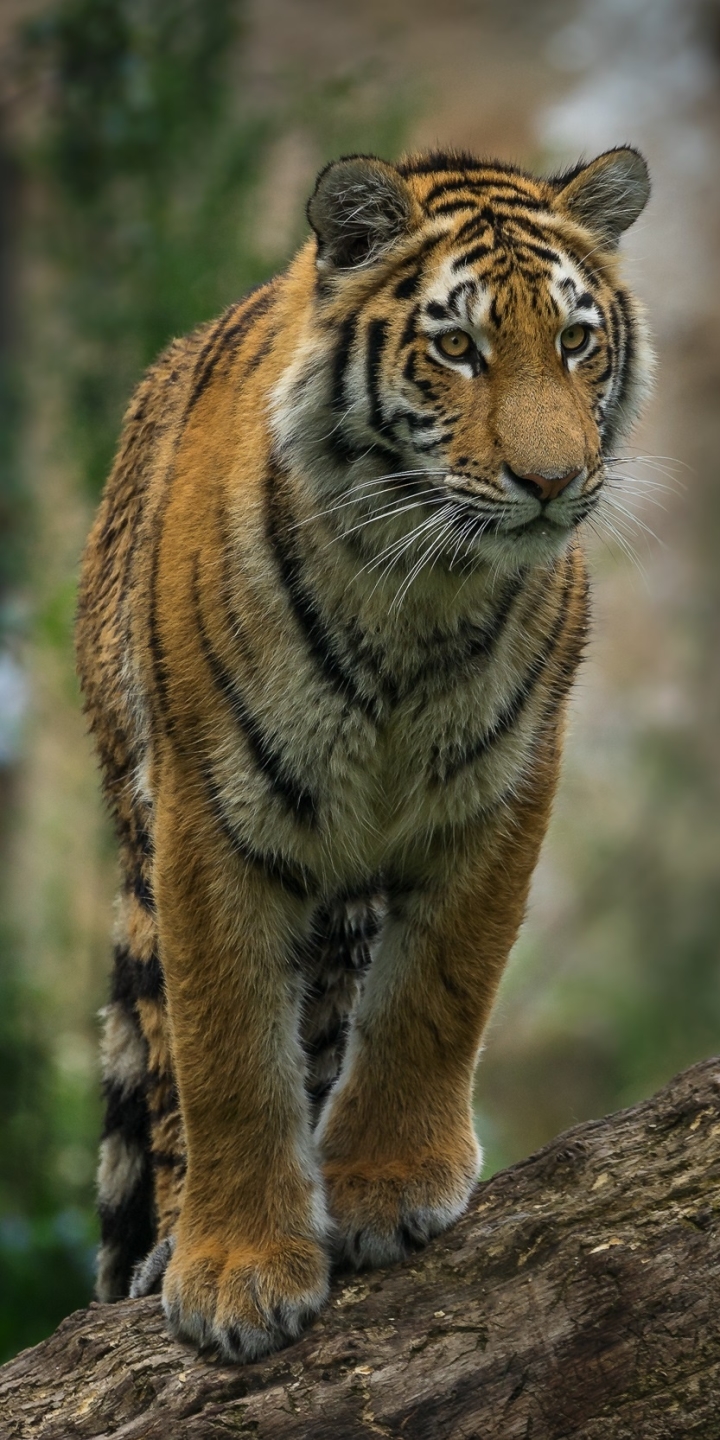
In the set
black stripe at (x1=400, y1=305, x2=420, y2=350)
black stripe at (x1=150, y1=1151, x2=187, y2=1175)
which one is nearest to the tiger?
black stripe at (x1=400, y1=305, x2=420, y2=350)

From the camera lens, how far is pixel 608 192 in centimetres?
297

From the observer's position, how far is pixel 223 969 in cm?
293

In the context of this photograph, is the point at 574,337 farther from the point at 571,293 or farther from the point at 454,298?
the point at 454,298

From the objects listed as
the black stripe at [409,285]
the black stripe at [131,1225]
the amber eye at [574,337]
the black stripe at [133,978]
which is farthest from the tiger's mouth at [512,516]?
the black stripe at [131,1225]

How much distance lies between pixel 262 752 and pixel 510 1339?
3.33 feet

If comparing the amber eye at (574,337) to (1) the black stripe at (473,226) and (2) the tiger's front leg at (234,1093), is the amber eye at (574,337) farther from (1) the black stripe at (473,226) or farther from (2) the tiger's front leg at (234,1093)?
(2) the tiger's front leg at (234,1093)

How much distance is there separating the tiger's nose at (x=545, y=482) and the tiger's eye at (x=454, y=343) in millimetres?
247

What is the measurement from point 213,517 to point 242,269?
3.24m

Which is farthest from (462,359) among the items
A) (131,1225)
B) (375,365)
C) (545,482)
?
(131,1225)

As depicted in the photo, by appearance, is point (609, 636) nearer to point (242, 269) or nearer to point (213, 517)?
point (242, 269)

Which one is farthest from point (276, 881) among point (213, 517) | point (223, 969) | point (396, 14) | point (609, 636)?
point (396, 14)

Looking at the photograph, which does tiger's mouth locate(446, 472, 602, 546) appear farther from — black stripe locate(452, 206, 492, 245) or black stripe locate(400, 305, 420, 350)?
black stripe locate(452, 206, 492, 245)

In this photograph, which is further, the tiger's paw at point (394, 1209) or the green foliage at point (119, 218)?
the green foliage at point (119, 218)

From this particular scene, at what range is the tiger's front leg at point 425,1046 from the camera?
118 inches
